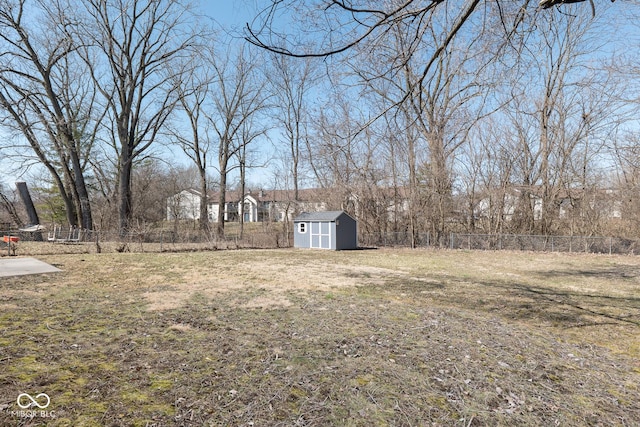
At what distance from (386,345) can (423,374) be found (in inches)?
30.9

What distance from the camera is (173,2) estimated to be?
18.9 metres

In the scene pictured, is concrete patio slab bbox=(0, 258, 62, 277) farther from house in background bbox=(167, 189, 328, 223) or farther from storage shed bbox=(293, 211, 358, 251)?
house in background bbox=(167, 189, 328, 223)

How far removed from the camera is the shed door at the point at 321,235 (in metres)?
21.4

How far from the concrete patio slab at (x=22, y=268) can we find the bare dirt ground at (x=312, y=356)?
1422mm

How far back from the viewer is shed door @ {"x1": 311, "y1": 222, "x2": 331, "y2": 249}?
70.3ft

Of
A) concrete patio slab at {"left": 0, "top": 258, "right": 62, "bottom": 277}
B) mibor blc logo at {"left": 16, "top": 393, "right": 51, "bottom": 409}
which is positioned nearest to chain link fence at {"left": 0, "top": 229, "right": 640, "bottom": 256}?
concrete patio slab at {"left": 0, "top": 258, "right": 62, "bottom": 277}

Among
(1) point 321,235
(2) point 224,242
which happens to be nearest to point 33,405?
(2) point 224,242

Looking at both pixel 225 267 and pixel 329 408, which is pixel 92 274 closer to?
pixel 225 267

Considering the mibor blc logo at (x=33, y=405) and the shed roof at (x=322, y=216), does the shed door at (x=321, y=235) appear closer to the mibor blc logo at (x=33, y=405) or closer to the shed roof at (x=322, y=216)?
the shed roof at (x=322, y=216)

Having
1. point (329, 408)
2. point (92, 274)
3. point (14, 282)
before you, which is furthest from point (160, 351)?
point (92, 274)

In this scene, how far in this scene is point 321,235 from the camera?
71.5 ft

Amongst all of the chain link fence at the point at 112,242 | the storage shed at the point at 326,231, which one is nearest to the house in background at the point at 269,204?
the storage shed at the point at 326,231

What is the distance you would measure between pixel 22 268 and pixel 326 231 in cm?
1512

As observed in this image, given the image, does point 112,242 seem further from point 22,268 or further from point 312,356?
point 312,356
